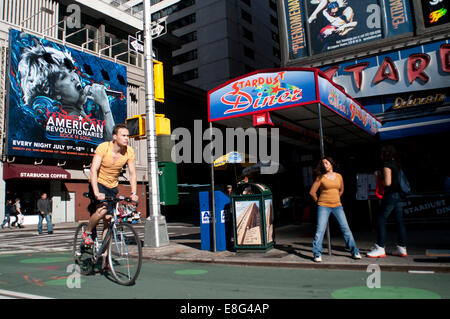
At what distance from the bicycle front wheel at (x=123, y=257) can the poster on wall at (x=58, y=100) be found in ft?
68.5

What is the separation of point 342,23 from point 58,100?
19419 millimetres

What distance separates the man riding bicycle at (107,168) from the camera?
481 centimetres

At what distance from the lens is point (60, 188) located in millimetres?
25672

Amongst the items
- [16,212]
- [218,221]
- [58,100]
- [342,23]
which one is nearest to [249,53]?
[58,100]

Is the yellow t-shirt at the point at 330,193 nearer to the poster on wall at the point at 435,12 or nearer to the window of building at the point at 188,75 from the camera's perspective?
the poster on wall at the point at 435,12

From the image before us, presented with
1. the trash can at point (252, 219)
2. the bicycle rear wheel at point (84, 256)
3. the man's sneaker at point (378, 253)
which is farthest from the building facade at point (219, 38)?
the bicycle rear wheel at point (84, 256)

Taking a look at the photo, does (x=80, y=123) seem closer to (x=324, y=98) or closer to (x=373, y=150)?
(x=373, y=150)

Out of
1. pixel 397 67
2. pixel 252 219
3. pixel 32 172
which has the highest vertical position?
pixel 397 67

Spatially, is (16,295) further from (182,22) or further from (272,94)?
(182,22)

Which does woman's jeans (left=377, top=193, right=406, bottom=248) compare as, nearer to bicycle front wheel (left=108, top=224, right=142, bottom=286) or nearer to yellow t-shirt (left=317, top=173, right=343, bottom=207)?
yellow t-shirt (left=317, top=173, right=343, bottom=207)

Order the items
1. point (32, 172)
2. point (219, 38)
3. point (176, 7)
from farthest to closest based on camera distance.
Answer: point (176, 7) < point (219, 38) < point (32, 172)

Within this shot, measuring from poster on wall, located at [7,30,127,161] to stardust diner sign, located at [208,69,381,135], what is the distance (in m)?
19.3

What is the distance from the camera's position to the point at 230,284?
15.8 ft

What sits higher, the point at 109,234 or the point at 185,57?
the point at 185,57
